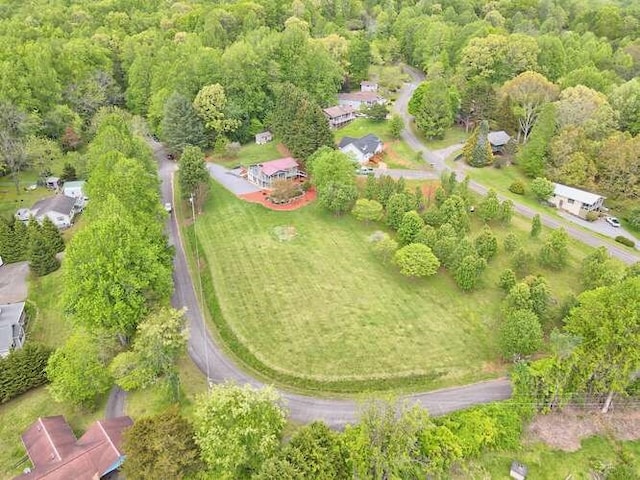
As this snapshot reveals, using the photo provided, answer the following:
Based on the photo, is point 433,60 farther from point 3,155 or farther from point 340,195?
point 3,155

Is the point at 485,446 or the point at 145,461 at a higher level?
the point at 145,461

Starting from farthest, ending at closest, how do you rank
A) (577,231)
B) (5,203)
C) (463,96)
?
(463,96), (5,203), (577,231)

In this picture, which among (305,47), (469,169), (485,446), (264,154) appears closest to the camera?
(485,446)

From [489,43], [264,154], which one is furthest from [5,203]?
[489,43]

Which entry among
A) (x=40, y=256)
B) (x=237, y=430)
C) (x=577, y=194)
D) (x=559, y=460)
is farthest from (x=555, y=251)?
(x=40, y=256)

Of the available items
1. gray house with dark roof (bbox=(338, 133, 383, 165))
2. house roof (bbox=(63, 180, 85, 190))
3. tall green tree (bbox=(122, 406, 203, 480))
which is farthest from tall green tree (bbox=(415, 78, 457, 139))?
tall green tree (bbox=(122, 406, 203, 480))

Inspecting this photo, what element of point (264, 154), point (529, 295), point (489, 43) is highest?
point (489, 43)

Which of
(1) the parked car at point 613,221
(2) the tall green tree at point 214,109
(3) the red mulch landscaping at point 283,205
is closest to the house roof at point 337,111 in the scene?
(2) the tall green tree at point 214,109
